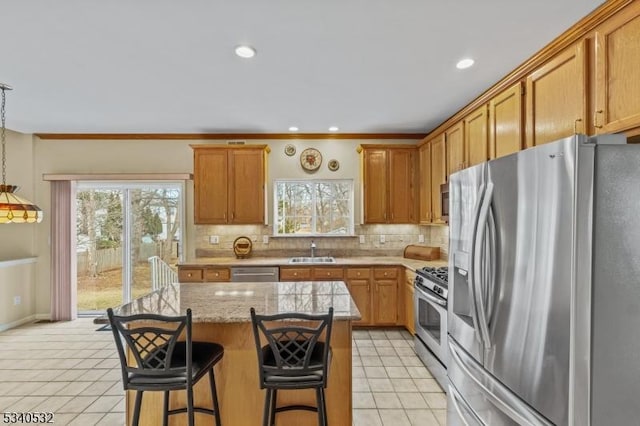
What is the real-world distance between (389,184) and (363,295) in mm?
1607

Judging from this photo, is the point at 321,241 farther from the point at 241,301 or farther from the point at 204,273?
the point at 241,301

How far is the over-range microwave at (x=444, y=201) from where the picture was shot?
144 inches

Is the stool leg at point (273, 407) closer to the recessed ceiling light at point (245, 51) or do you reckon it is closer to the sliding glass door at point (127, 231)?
the recessed ceiling light at point (245, 51)

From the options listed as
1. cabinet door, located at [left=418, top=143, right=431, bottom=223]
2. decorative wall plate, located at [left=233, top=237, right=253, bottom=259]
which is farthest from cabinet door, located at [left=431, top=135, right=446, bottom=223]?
decorative wall plate, located at [left=233, top=237, right=253, bottom=259]

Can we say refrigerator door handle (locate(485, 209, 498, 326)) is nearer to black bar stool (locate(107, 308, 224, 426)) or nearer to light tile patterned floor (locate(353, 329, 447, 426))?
light tile patterned floor (locate(353, 329, 447, 426))

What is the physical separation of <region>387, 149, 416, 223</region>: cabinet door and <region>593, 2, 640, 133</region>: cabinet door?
2837 mm

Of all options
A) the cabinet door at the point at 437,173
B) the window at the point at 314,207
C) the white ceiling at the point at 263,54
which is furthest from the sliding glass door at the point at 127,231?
the cabinet door at the point at 437,173

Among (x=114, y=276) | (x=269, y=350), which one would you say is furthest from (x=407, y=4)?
(x=114, y=276)

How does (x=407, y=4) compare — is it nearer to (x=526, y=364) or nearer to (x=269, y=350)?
(x=526, y=364)

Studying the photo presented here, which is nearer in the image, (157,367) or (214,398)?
(157,367)

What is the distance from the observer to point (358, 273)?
13.7ft

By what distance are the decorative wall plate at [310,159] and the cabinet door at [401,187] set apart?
42.0 inches

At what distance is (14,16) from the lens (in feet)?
6.43

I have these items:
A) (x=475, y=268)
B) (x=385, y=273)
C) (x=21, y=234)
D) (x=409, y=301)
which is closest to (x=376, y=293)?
(x=385, y=273)
